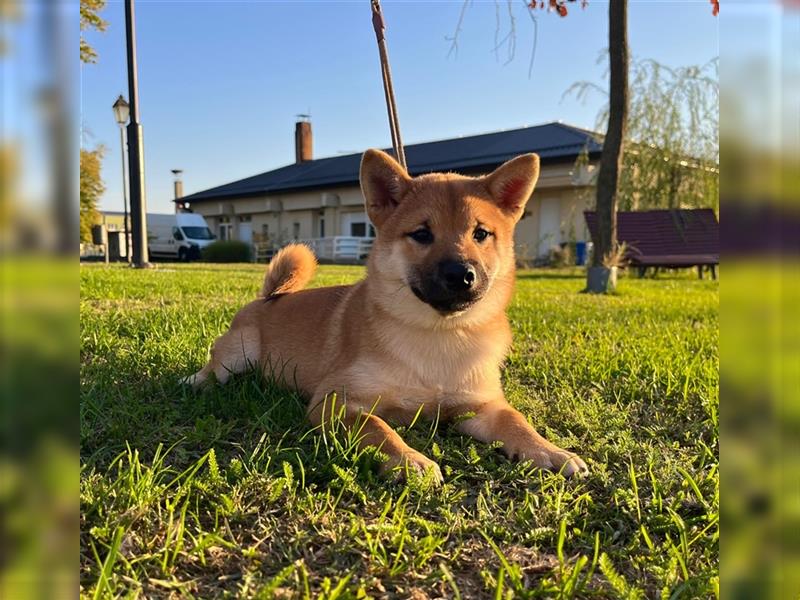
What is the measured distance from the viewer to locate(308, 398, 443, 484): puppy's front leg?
1.86 meters

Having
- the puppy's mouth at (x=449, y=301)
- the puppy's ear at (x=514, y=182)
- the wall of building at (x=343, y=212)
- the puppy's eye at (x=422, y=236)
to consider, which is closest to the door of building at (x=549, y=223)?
the wall of building at (x=343, y=212)

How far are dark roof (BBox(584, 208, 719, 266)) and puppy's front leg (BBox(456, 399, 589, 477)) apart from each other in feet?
37.0

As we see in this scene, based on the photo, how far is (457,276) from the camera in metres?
2.34

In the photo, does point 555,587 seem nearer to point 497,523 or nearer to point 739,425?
point 497,523

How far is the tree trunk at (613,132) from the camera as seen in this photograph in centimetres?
773

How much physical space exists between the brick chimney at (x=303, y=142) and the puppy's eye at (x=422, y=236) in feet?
117

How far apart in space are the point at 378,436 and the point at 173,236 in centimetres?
3063

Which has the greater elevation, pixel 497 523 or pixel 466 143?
pixel 466 143

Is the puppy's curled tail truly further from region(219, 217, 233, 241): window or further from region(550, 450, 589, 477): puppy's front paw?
region(219, 217, 233, 241): window

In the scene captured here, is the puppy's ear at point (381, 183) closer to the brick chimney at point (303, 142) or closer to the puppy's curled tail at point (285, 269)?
the puppy's curled tail at point (285, 269)

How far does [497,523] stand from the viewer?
162cm

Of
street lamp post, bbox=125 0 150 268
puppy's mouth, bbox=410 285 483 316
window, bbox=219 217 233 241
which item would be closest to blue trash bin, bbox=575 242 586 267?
street lamp post, bbox=125 0 150 268

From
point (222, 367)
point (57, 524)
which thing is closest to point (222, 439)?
point (222, 367)

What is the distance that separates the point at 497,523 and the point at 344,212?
2753 centimetres
